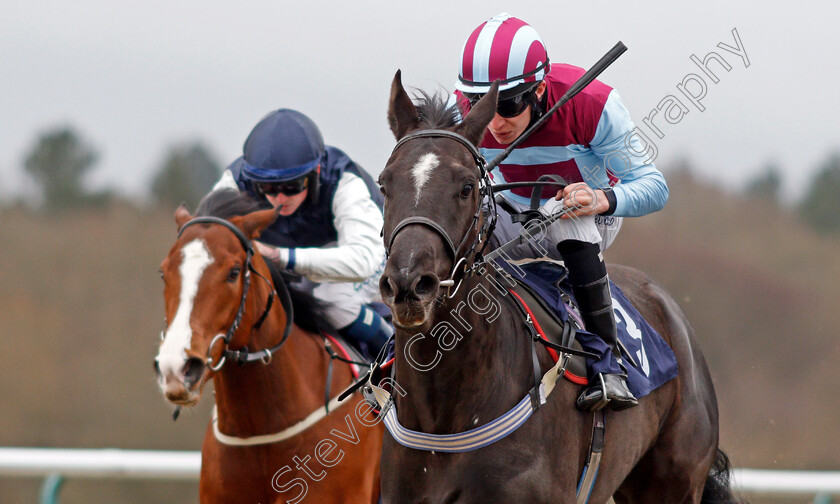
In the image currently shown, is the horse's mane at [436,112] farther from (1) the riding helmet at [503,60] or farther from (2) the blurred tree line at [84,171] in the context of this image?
(2) the blurred tree line at [84,171]

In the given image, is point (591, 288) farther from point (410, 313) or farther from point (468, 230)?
point (410, 313)

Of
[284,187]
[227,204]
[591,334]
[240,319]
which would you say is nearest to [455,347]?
[591,334]

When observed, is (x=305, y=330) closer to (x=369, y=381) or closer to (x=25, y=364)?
(x=369, y=381)

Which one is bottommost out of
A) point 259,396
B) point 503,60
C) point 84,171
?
point 84,171

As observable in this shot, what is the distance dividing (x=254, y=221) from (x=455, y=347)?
1.45 m

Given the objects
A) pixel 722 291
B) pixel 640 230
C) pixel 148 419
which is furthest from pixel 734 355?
pixel 148 419

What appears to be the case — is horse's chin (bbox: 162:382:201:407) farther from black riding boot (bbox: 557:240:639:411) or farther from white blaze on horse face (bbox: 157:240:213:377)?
black riding boot (bbox: 557:240:639:411)

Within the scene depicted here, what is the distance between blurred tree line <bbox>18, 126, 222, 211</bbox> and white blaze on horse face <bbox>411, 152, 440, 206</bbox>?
13006 millimetres

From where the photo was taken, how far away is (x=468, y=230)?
2.74m

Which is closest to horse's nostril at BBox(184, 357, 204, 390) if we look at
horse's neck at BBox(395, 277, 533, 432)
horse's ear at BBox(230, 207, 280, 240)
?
horse's ear at BBox(230, 207, 280, 240)

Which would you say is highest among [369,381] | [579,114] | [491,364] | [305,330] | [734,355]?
[579,114]

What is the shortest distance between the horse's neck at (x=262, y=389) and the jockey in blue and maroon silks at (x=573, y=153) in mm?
1140

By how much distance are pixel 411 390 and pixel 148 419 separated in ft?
39.2

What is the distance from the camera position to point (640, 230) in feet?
44.3
